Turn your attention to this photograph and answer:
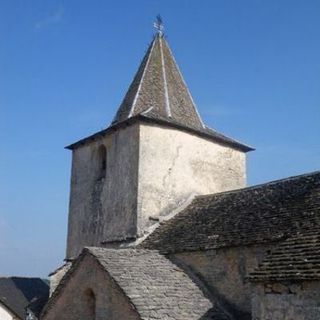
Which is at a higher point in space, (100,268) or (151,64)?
(151,64)

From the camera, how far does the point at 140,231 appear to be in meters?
16.2

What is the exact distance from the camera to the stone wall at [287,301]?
909 centimetres

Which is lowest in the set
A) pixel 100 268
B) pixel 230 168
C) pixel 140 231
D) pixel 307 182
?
pixel 100 268

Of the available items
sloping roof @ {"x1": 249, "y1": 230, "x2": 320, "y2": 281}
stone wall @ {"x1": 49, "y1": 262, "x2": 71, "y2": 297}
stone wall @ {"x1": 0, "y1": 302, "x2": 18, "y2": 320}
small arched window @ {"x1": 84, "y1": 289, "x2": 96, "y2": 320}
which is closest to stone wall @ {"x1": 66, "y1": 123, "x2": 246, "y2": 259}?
stone wall @ {"x1": 49, "y1": 262, "x2": 71, "y2": 297}

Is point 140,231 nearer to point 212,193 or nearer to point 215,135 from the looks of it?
point 212,193

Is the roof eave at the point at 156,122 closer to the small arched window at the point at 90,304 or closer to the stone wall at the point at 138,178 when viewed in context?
the stone wall at the point at 138,178

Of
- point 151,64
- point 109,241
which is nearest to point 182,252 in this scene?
point 109,241

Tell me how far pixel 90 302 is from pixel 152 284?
2106 mm

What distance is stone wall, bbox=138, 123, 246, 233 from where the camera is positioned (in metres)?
16.8

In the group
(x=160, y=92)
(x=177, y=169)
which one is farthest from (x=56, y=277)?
(x=160, y=92)

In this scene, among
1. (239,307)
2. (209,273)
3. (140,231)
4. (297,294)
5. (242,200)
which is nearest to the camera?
(297,294)

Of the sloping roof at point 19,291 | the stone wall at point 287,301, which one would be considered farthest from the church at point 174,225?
the sloping roof at point 19,291

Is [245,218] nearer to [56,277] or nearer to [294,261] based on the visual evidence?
[294,261]

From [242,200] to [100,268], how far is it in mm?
4886
